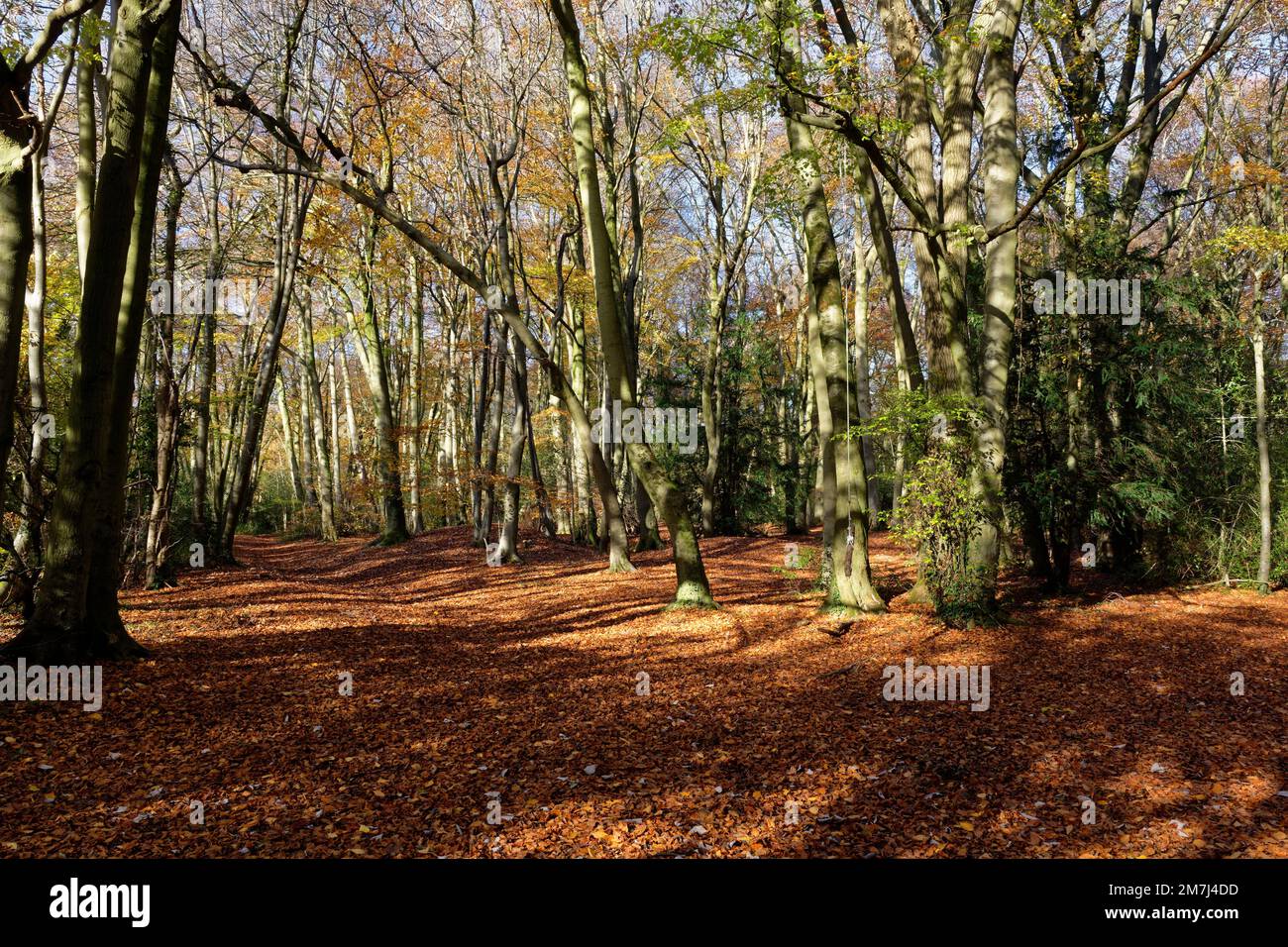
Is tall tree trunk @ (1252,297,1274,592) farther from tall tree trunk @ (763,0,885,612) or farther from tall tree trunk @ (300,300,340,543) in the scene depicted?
tall tree trunk @ (300,300,340,543)

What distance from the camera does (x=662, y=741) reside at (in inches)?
187

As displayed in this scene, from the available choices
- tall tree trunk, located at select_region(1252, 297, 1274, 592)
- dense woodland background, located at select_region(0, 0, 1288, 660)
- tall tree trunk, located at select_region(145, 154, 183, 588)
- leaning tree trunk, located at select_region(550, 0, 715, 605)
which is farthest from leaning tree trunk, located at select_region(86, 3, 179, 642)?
tall tree trunk, located at select_region(1252, 297, 1274, 592)

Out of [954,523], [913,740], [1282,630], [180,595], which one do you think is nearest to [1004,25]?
[954,523]

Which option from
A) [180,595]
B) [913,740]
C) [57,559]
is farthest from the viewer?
[180,595]

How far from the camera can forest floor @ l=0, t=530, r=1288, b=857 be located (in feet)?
11.2

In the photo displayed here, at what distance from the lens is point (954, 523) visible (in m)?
7.44

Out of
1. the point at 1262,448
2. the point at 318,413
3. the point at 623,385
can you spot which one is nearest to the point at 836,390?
the point at 623,385

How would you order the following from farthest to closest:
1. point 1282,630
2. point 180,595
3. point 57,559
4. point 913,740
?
point 180,595
point 1282,630
point 57,559
point 913,740

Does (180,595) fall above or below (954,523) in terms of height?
below

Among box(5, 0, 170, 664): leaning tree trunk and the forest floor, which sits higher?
box(5, 0, 170, 664): leaning tree trunk

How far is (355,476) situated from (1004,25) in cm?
2759

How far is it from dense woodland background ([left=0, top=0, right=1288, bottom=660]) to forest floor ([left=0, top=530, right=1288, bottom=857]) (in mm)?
1240

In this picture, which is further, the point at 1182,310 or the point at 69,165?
the point at 69,165
